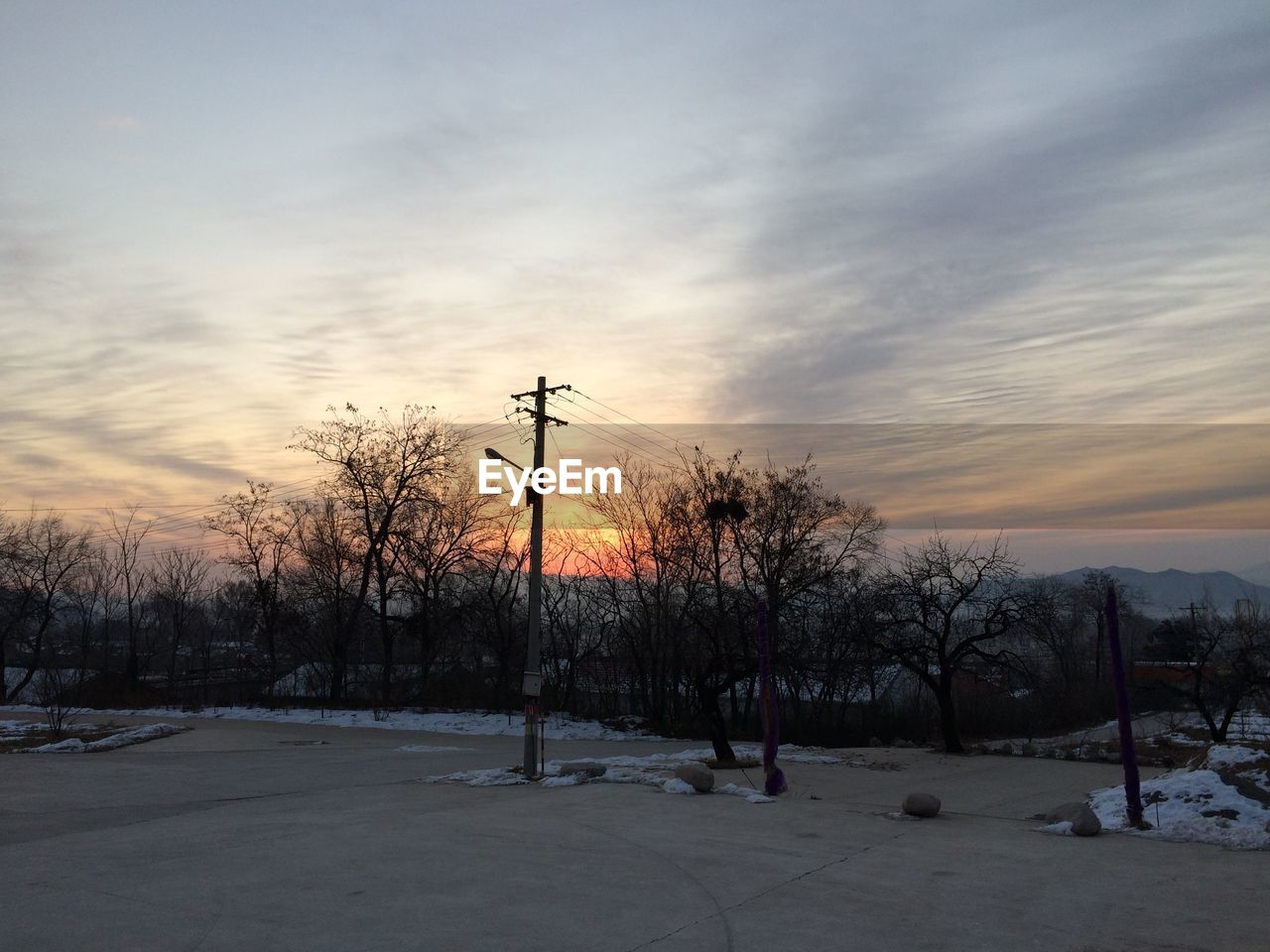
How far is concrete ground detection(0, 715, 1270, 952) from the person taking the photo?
7871mm

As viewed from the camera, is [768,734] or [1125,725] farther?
[768,734]

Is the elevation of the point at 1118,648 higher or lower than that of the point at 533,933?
higher

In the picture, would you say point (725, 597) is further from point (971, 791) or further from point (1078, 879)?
point (1078, 879)

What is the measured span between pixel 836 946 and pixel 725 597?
33.1 meters

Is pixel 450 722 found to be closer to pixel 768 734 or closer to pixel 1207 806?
pixel 768 734

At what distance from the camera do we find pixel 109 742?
3005cm

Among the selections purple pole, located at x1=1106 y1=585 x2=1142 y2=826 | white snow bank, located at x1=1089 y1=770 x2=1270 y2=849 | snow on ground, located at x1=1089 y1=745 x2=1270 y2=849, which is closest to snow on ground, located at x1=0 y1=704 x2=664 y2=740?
snow on ground, located at x1=1089 y1=745 x2=1270 y2=849

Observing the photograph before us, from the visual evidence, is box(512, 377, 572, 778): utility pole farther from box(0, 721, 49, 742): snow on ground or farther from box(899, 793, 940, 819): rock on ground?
box(0, 721, 49, 742): snow on ground

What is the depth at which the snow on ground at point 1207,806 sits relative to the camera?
1207 cm

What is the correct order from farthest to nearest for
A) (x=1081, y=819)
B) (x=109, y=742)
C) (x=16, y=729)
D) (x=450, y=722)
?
1. (x=450, y=722)
2. (x=16, y=729)
3. (x=109, y=742)
4. (x=1081, y=819)

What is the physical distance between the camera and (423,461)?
47.2 metres

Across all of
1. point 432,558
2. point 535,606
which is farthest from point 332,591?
point 535,606

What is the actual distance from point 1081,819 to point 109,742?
29.4m

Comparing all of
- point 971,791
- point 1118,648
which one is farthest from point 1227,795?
point 971,791
